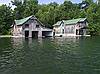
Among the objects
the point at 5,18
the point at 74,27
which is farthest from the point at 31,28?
the point at 74,27

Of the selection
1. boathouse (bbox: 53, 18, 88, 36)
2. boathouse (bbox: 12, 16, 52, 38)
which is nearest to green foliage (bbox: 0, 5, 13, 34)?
boathouse (bbox: 12, 16, 52, 38)

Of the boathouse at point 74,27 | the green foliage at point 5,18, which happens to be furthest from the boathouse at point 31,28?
the boathouse at point 74,27

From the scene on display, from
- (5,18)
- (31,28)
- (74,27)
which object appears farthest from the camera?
(5,18)

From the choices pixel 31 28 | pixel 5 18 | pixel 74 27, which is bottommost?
pixel 31 28

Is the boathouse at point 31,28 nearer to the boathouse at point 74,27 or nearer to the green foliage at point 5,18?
the green foliage at point 5,18

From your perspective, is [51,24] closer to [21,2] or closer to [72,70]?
[21,2]

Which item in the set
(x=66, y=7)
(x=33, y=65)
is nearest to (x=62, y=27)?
(x=66, y=7)

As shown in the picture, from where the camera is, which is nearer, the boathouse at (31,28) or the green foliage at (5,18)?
the boathouse at (31,28)

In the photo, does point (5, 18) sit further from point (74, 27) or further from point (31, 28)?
point (74, 27)

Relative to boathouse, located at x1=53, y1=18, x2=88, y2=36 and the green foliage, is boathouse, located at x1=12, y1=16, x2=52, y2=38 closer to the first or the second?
the green foliage

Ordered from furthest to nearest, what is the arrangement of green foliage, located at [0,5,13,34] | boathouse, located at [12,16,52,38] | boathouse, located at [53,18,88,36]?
boathouse, located at [53,18,88,36]
green foliage, located at [0,5,13,34]
boathouse, located at [12,16,52,38]

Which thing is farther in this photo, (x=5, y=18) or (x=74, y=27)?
(x=5, y=18)

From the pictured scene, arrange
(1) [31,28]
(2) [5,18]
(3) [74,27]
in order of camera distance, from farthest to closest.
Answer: (2) [5,18] → (3) [74,27] → (1) [31,28]

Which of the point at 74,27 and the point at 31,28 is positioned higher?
the point at 74,27
